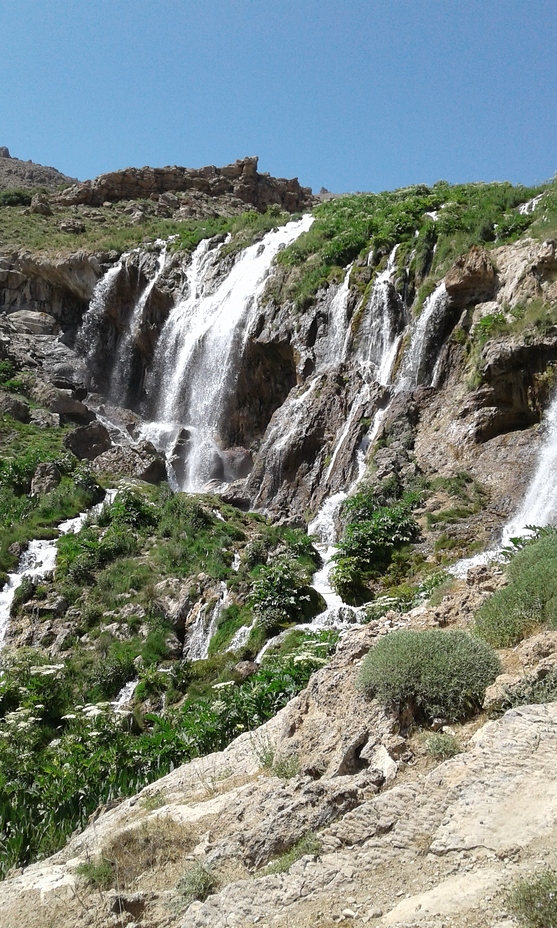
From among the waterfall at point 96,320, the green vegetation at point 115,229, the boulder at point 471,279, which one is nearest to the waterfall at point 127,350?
the waterfall at point 96,320

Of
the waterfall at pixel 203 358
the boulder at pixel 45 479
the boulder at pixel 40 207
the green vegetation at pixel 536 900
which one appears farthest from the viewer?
the boulder at pixel 40 207

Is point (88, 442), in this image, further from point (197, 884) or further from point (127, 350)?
point (197, 884)

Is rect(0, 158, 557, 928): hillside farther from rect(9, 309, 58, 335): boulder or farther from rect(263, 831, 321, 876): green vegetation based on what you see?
rect(9, 309, 58, 335): boulder

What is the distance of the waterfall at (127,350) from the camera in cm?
3194

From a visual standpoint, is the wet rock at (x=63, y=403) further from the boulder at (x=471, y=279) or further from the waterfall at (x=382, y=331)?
the boulder at (x=471, y=279)

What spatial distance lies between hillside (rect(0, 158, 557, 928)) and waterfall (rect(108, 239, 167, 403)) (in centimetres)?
20

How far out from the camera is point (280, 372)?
25828mm

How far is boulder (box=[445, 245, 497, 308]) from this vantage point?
754 inches

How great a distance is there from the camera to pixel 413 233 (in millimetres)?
24500

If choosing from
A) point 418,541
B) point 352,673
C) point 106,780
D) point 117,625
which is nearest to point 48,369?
point 117,625

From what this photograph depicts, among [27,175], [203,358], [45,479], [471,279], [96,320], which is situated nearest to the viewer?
[471,279]

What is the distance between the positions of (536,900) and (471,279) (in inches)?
730

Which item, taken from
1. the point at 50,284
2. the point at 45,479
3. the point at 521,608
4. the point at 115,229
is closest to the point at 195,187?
the point at 115,229

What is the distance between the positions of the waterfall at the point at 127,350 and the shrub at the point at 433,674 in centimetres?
2805
